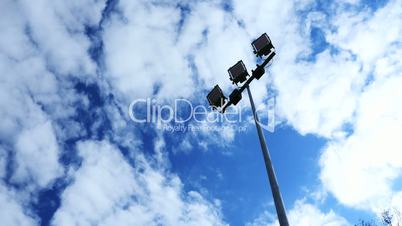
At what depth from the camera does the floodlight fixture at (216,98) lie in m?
9.55

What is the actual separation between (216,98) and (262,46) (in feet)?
6.04

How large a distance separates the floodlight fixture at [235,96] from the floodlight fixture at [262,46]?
1.23 meters

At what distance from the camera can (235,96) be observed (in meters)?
9.31

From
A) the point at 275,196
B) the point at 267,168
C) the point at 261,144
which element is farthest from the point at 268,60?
the point at 275,196

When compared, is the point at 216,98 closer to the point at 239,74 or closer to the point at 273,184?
the point at 239,74

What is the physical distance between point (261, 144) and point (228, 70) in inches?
106

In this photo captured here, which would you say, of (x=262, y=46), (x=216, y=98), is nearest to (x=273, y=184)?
(x=216, y=98)

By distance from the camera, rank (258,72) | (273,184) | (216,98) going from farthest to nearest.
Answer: (216,98), (258,72), (273,184)

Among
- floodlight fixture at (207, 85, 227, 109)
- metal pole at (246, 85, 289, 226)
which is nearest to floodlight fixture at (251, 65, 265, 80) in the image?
floodlight fixture at (207, 85, 227, 109)

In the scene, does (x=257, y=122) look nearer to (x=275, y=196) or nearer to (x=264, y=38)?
(x=275, y=196)

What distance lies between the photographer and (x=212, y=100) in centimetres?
961

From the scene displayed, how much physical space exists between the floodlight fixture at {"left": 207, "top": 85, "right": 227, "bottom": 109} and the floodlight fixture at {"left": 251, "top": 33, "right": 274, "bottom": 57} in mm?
1429

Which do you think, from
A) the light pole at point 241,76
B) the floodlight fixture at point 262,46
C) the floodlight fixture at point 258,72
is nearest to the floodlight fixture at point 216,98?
the light pole at point 241,76

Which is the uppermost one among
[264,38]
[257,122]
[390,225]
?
[390,225]
